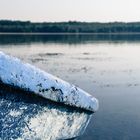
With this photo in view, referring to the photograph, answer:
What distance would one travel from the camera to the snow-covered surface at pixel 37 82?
1600mm

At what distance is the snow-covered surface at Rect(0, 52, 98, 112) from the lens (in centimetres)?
160

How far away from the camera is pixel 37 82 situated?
1.74 metres

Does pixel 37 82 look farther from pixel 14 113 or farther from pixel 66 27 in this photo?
pixel 66 27

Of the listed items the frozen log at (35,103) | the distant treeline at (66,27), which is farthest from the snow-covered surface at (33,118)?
the distant treeline at (66,27)

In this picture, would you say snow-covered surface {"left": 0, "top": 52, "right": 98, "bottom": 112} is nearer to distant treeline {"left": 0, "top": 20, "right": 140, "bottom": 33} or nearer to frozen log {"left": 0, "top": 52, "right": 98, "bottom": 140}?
frozen log {"left": 0, "top": 52, "right": 98, "bottom": 140}

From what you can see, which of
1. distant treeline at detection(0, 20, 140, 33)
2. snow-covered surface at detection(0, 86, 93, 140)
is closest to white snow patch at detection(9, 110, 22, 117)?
snow-covered surface at detection(0, 86, 93, 140)

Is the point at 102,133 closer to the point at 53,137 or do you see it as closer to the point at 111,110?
the point at 111,110

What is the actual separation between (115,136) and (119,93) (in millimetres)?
6020

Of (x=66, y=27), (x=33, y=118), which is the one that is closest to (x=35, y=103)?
(x=33, y=118)

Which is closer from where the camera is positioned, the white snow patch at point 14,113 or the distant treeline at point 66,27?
the white snow patch at point 14,113

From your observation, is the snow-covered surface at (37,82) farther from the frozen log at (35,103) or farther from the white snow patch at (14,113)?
the white snow patch at (14,113)

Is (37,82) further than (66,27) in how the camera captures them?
No

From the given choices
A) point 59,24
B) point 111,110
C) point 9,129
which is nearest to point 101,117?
point 111,110

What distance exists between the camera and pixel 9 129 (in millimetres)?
1745
